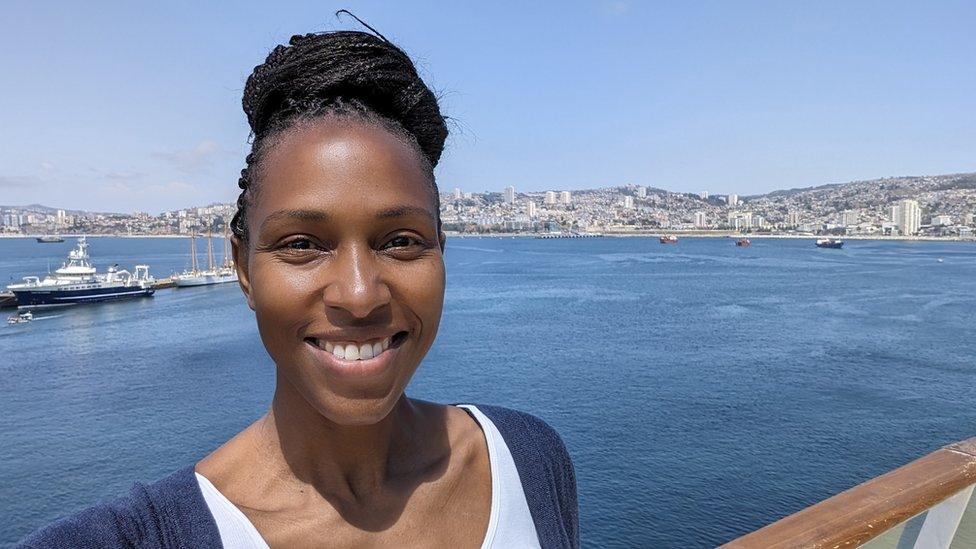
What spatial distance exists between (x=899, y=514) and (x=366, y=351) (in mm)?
1162

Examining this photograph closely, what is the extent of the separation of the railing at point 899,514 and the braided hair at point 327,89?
2.77ft

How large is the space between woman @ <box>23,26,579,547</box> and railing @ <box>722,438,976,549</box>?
0.53 meters

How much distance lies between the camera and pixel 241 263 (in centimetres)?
84

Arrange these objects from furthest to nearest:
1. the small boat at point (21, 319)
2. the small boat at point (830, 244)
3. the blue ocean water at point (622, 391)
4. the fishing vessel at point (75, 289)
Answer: the small boat at point (830, 244) → the fishing vessel at point (75, 289) → the small boat at point (21, 319) → the blue ocean water at point (622, 391)

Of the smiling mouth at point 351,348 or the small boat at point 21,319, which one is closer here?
the smiling mouth at point 351,348

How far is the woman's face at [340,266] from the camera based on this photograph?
0.74 meters

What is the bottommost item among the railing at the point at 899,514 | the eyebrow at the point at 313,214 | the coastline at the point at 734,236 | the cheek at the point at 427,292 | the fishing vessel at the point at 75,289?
the fishing vessel at the point at 75,289

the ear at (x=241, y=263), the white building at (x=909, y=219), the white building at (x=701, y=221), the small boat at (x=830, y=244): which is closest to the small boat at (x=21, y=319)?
the ear at (x=241, y=263)

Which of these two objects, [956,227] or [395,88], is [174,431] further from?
[956,227]

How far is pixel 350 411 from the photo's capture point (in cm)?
76

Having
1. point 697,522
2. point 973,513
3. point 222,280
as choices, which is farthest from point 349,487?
point 222,280

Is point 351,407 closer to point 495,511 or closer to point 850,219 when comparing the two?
point 495,511

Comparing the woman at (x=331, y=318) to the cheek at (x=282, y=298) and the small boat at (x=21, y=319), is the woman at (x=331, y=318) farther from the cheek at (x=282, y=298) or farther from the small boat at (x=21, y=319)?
the small boat at (x=21, y=319)

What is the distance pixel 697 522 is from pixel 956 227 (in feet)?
422
